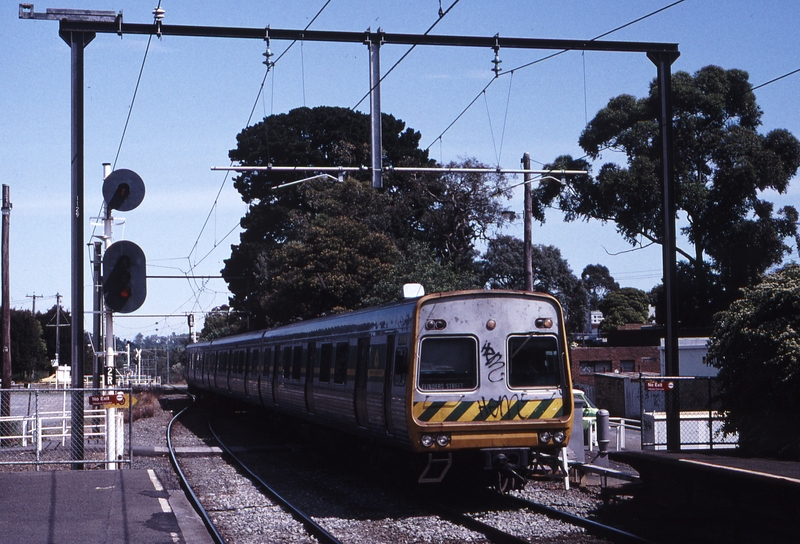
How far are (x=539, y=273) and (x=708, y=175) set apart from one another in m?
15.9

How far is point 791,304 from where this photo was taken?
44.4ft

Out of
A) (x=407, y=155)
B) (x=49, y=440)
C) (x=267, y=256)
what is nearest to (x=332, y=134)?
(x=407, y=155)

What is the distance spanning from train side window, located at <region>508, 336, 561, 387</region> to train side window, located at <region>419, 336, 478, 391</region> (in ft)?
1.73

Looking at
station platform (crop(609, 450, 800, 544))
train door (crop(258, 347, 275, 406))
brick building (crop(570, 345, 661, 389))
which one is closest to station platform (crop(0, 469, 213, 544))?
station platform (crop(609, 450, 800, 544))

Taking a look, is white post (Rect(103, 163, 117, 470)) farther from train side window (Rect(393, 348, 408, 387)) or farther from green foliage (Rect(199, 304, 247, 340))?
green foliage (Rect(199, 304, 247, 340))

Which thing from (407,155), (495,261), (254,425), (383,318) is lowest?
(254,425)

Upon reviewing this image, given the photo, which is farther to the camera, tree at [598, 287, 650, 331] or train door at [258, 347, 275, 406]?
tree at [598, 287, 650, 331]

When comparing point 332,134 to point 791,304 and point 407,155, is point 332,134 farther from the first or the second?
point 791,304

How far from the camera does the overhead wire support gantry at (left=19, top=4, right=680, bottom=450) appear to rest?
1369 centimetres

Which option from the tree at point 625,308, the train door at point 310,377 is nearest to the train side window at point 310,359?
the train door at point 310,377

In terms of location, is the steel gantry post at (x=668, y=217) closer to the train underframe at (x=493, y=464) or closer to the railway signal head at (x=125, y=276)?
the train underframe at (x=493, y=464)

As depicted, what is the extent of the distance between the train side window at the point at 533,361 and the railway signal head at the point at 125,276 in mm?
4960

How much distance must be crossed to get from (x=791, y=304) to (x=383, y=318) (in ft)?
20.0

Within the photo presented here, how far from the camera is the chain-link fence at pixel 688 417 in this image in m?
14.2
